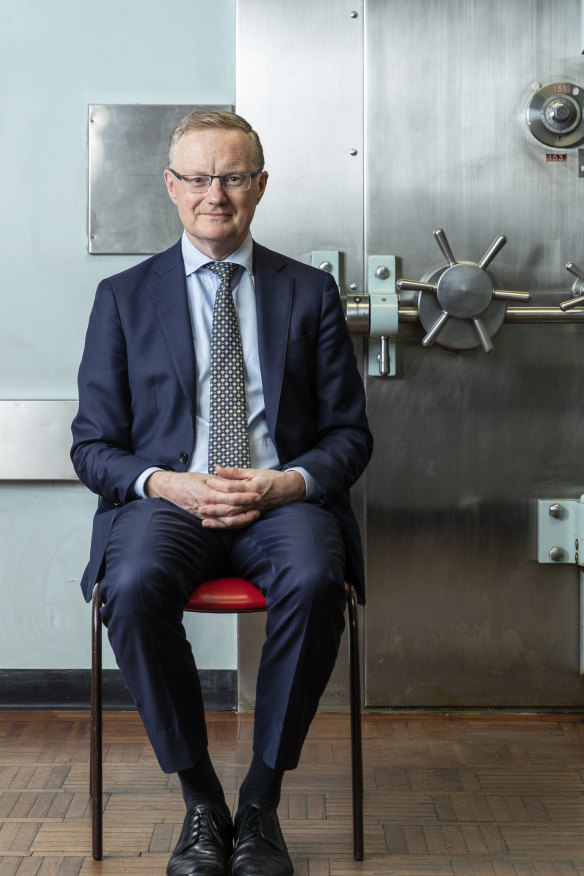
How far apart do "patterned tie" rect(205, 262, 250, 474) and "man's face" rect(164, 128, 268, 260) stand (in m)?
0.13

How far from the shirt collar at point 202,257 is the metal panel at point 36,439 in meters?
0.69

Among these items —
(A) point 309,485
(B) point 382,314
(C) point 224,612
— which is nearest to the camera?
(C) point 224,612

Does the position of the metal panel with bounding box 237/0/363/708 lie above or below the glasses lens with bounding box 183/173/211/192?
above

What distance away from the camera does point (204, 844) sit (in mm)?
1730

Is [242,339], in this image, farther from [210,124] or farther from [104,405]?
[210,124]

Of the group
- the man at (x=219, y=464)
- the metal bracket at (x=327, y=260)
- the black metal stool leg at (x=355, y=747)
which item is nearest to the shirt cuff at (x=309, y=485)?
the man at (x=219, y=464)

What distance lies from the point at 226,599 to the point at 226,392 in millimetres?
467

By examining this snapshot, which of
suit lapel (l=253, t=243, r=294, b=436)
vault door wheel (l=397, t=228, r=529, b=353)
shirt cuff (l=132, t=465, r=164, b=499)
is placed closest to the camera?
shirt cuff (l=132, t=465, r=164, b=499)

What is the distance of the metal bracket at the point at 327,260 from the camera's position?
103 inches

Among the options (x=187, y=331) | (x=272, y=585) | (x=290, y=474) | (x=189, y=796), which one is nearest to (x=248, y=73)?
(x=187, y=331)

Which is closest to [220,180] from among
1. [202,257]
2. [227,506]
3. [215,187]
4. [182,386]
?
[215,187]

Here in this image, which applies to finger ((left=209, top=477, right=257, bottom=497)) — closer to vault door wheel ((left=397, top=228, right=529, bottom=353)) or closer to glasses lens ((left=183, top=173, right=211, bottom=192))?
glasses lens ((left=183, top=173, right=211, bottom=192))

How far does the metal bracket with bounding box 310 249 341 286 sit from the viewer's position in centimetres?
261

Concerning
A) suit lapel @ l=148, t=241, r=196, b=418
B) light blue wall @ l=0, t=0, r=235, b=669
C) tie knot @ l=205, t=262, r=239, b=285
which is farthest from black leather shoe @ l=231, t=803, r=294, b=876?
tie knot @ l=205, t=262, r=239, b=285
